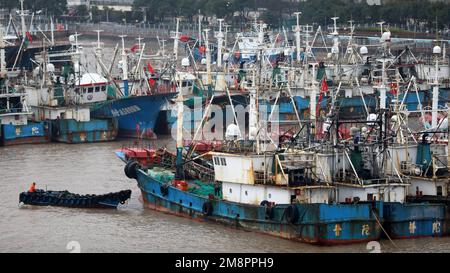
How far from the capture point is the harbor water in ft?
117

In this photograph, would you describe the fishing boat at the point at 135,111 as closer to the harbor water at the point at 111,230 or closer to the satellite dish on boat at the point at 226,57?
the satellite dish on boat at the point at 226,57

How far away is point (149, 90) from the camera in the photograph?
6044 cm

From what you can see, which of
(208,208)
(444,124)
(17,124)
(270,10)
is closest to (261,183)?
(208,208)

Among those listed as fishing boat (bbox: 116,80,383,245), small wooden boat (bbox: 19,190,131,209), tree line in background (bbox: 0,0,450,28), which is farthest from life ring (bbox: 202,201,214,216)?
tree line in background (bbox: 0,0,450,28)

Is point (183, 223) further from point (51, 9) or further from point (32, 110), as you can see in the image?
point (51, 9)

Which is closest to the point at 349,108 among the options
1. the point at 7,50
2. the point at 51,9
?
the point at 7,50

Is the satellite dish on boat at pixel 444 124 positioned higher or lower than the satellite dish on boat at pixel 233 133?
lower

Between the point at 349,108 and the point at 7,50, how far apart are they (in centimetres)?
2366

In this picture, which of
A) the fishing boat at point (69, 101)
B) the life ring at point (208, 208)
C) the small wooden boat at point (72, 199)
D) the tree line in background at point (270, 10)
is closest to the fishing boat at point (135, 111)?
the fishing boat at point (69, 101)

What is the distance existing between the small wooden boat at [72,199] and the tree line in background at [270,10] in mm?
48259

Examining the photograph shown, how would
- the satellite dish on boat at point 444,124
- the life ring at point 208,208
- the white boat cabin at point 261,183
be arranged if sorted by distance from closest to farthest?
the white boat cabin at point 261,183 → the life ring at point 208,208 → the satellite dish on boat at point 444,124

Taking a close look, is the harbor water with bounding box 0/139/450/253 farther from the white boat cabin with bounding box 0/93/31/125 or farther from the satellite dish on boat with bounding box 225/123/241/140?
the white boat cabin with bounding box 0/93/31/125

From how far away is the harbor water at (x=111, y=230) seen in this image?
35750 millimetres

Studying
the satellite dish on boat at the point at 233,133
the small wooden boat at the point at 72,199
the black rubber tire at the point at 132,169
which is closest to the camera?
the satellite dish on boat at the point at 233,133
